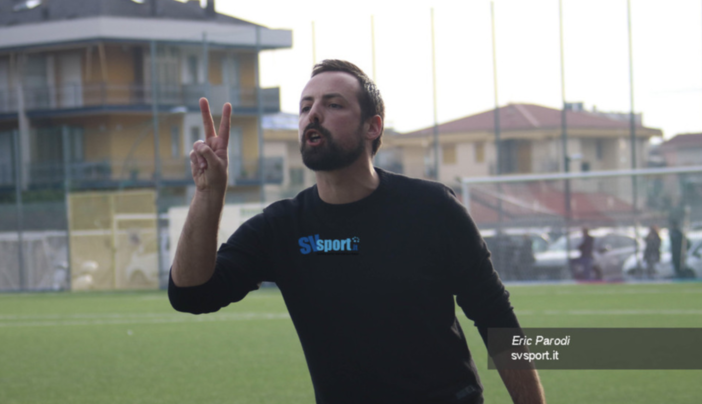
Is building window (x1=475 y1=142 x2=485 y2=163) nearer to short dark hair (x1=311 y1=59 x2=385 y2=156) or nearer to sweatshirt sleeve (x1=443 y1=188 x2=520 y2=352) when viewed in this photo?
short dark hair (x1=311 y1=59 x2=385 y2=156)

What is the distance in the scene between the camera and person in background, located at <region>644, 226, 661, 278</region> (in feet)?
57.1

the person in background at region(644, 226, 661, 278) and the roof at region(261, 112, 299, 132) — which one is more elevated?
the roof at region(261, 112, 299, 132)

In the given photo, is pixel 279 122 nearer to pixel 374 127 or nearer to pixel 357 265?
pixel 374 127

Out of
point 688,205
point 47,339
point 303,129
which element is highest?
point 303,129

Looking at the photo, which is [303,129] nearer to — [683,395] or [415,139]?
[683,395]

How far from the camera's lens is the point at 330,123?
264 centimetres

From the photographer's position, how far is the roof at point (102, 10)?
129 feet

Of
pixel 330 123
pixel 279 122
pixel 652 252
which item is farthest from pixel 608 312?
pixel 279 122

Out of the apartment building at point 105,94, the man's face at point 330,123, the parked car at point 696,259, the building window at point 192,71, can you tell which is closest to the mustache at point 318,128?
the man's face at point 330,123

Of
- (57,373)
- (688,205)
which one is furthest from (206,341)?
(688,205)

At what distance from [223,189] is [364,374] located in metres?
0.68

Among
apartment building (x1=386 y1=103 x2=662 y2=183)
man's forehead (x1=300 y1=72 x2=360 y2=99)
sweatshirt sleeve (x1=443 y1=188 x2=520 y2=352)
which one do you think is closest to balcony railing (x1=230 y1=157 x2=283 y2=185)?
apartment building (x1=386 y1=103 x2=662 y2=183)

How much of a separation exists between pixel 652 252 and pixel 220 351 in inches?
420

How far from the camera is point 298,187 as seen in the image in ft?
85.7
